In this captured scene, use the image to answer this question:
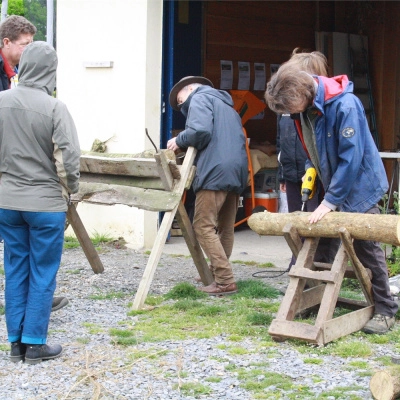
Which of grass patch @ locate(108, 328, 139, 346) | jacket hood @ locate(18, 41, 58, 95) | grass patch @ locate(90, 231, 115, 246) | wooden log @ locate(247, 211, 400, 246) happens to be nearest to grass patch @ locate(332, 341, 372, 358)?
wooden log @ locate(247, 211, 400, 246)

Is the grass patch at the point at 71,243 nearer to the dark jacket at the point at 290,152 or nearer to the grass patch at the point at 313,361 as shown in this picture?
the dark jacket at the point at 290,152

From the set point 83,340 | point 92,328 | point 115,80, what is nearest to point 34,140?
point 83,340

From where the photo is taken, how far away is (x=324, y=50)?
11516mm

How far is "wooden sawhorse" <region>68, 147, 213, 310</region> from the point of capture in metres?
6.28

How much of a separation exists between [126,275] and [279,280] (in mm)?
1439

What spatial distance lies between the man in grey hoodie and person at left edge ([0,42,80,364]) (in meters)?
1.80

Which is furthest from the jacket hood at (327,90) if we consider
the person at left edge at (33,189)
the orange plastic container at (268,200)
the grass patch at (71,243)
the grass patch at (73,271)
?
the orange plastic container at (268,200)

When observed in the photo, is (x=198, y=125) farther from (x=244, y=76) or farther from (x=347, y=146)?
(x=244, y=76)

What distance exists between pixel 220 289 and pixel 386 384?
2864mm

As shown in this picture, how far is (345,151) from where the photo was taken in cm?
523

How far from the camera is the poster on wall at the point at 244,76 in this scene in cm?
1103

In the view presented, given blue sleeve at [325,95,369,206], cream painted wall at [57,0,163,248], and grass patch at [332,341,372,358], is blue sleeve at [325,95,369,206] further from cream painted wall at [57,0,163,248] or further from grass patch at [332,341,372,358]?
cream painted wall at [57,0,163,248]

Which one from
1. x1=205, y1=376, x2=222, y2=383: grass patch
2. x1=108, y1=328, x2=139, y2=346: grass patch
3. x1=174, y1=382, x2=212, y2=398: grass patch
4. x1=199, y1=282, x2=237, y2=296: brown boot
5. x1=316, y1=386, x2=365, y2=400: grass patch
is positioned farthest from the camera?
x1=199, y1=282, x2=237, y2=296: brown boot

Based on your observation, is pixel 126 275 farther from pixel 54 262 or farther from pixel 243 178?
pixel 54 262
